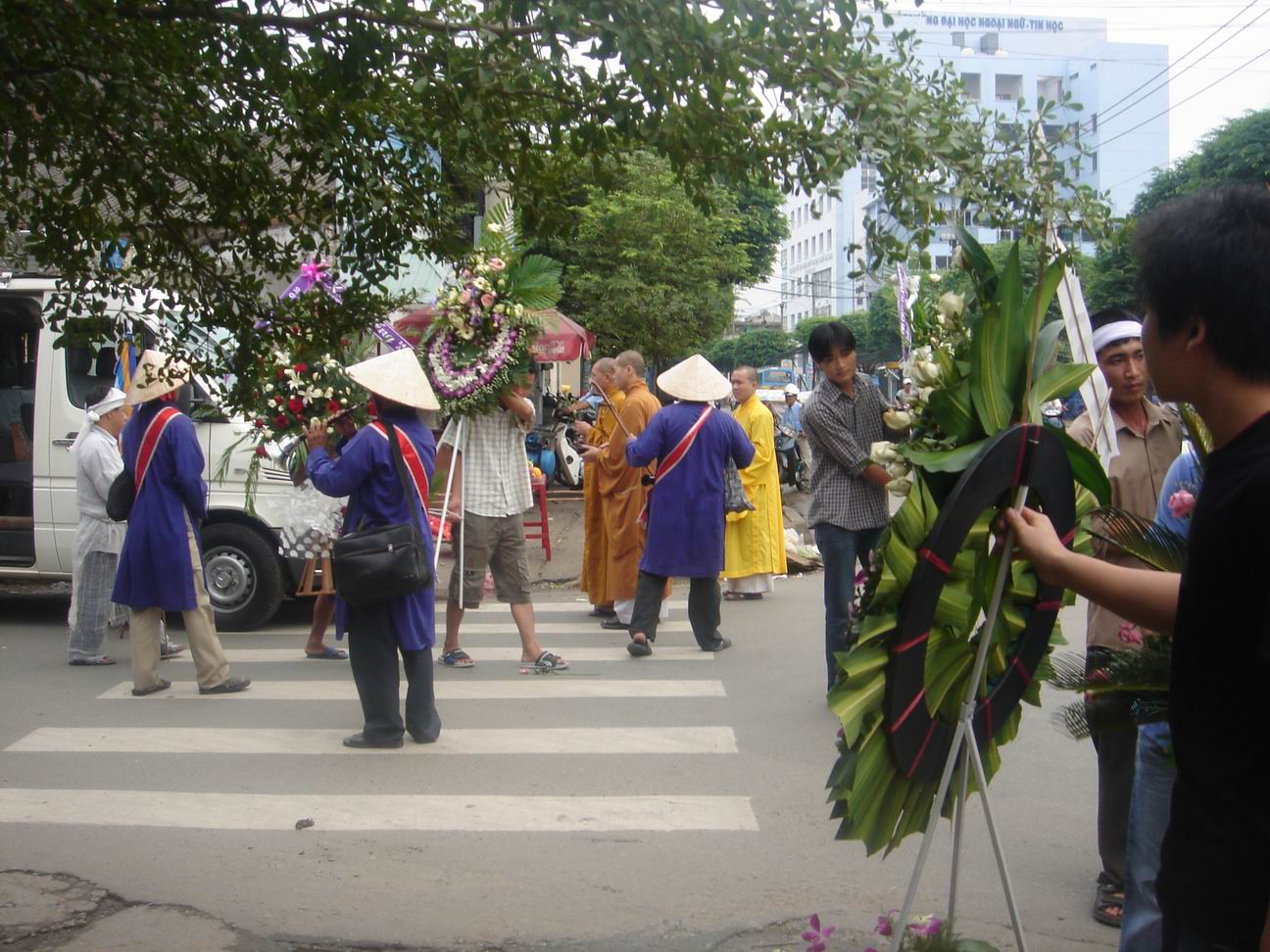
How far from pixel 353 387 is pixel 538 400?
1611 cm

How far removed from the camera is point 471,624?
9.48m

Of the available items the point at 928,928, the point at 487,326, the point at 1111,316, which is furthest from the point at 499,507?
the point at 928,928

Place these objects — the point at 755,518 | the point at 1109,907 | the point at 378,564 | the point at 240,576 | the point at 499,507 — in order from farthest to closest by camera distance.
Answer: the point at 755,518 → the point at 240,576 → the point at 499,507 → the point at 378,564 → the point at 1109,907

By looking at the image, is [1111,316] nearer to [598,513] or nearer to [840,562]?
[840,562]

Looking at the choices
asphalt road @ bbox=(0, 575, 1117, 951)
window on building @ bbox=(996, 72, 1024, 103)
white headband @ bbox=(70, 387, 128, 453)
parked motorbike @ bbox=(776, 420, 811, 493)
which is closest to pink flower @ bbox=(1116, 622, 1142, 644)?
asphalt road @ bbox=(0, 575, 1117, 951)

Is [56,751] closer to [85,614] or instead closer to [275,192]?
[85,614]

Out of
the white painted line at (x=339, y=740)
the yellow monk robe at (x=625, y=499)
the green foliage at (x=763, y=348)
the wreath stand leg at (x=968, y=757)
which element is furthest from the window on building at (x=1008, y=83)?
the wreath stand leg at (x=968, y=757)

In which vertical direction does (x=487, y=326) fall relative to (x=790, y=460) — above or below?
above

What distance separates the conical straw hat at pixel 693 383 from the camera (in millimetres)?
8281

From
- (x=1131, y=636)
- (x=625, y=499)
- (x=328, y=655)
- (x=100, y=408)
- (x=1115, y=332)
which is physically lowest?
(x=328, y=655)

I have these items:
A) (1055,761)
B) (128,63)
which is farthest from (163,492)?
(1055,761)

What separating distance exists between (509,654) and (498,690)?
956 millimetres

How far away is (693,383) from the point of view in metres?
8.34

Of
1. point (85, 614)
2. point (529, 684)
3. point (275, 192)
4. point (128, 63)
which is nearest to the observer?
point (128, 63)
